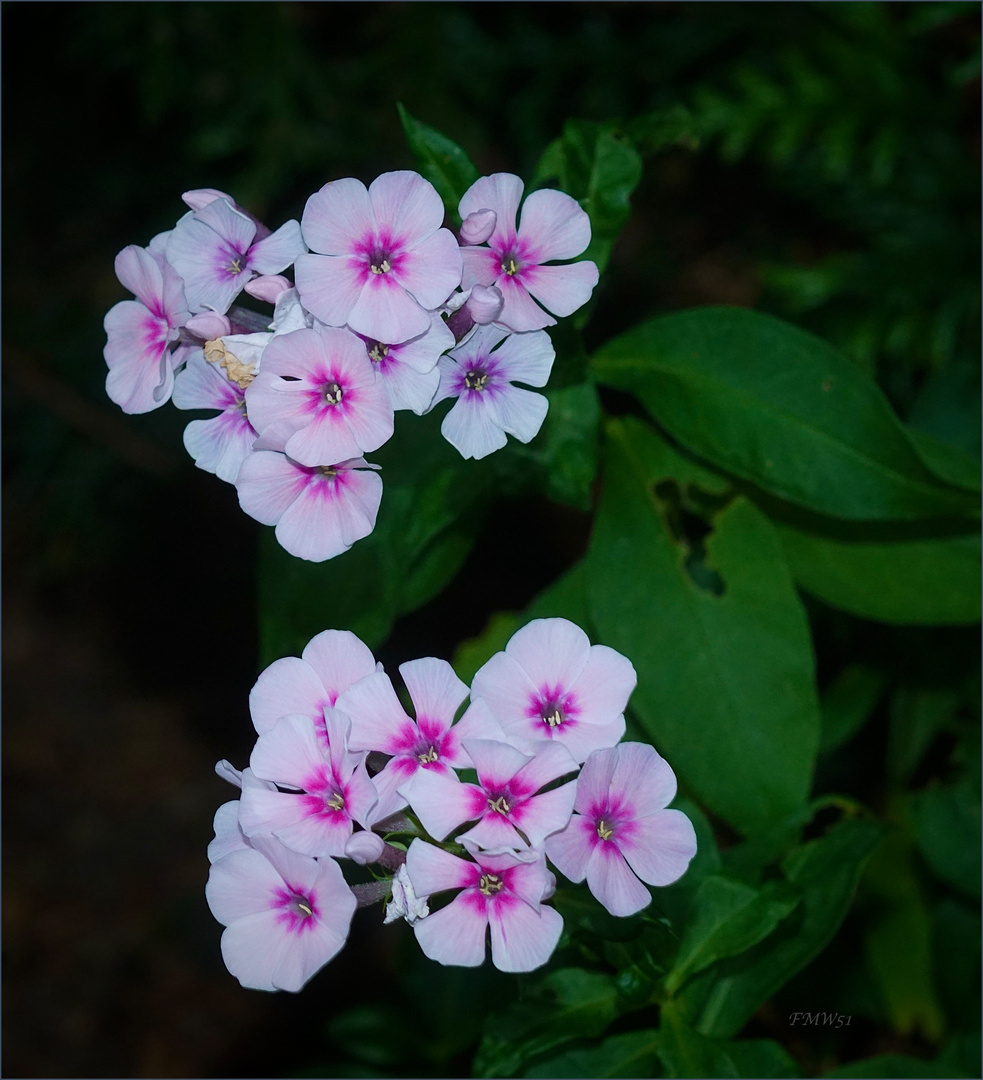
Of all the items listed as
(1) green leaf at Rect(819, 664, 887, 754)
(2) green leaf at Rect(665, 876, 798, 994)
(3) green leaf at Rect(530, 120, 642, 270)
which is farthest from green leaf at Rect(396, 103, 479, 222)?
(1) green leaf at Rect(819, 664, 887, 754)

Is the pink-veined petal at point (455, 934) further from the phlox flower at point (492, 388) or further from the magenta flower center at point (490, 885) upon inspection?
the phlox flower at point (492, 388)

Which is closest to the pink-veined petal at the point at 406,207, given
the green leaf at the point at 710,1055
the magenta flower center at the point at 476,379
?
the magenta flower center at the point at 476,379

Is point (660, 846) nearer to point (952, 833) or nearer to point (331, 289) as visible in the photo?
point (331, 289)

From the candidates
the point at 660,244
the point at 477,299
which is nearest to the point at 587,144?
the point at 477,299

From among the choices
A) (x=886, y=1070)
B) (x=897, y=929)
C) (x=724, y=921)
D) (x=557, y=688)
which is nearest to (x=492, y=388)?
(x=557, y=688)

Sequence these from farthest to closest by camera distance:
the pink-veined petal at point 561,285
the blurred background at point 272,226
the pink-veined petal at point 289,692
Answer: the blurred background at point 272,226, the pink-veined petal at point 561,285, the pink-veined petal at point 289,692

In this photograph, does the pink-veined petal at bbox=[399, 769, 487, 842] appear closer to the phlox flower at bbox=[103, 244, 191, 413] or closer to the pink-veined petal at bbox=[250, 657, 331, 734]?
the pink-veined petal at bbox=[250, 657, 331, 734]
